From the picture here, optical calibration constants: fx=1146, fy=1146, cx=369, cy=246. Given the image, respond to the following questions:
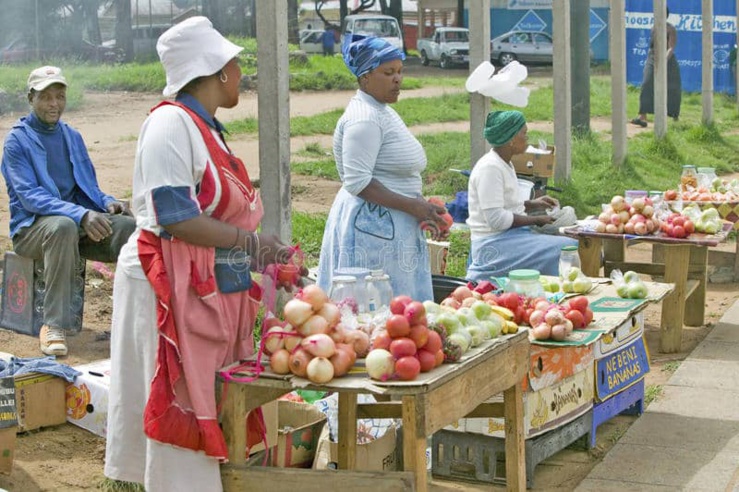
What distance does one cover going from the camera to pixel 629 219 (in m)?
7.67

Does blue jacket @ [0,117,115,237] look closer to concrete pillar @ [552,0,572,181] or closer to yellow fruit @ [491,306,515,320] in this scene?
yellow fruit @ [491,306,515,320]

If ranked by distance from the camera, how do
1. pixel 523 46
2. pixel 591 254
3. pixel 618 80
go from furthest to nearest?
pixel 523 46, pixel 618 80, pixel 591 254

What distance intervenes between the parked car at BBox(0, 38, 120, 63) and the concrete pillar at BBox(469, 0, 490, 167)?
12.3ft

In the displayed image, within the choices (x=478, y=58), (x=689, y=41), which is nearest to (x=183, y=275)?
(x=478, y=58)

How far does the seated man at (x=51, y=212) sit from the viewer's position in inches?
261

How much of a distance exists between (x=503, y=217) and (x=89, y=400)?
2598 mm

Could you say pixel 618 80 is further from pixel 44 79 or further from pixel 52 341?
pixel 52 341

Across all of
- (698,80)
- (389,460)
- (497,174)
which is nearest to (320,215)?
(497,174)

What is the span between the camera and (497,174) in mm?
6645

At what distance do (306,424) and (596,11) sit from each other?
32.2m

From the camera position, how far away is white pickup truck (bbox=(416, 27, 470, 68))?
3441cm

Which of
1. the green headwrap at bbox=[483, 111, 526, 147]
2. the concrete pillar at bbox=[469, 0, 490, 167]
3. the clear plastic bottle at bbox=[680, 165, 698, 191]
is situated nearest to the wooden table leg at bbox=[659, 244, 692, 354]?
the green headwrap at bbox=[483, 111, 526, 147]

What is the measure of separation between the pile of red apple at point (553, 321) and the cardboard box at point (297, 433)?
3.46ft

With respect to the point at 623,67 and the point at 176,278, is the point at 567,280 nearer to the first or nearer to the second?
the point at 176,278
